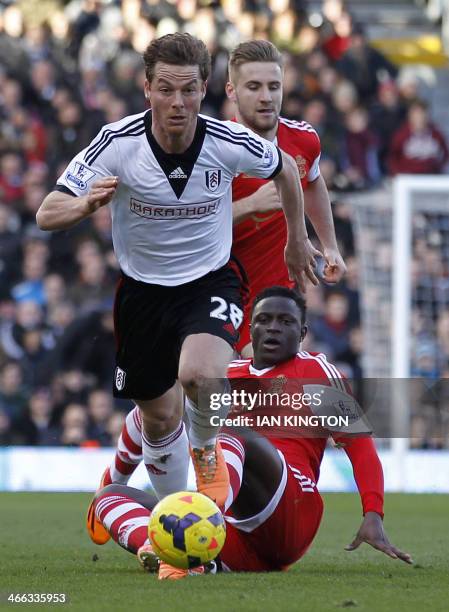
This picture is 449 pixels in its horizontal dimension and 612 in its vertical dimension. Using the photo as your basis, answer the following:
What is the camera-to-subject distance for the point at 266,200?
7.47 m

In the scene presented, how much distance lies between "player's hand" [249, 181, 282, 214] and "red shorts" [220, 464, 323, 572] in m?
1.66

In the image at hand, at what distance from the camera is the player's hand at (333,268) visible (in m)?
7.21

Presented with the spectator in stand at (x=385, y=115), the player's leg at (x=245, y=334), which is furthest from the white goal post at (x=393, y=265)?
the player's leg at (x=245, y=334)

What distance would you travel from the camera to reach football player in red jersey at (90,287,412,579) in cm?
607

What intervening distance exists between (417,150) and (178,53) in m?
11.4

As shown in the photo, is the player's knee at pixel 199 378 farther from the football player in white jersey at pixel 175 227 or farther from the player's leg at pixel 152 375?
the player's leg at pixel 152 375

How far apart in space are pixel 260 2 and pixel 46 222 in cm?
1377

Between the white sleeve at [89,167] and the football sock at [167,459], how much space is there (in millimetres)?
1568

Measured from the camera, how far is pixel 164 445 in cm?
713

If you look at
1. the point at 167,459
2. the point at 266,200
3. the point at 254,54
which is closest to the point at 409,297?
the point at 254,54

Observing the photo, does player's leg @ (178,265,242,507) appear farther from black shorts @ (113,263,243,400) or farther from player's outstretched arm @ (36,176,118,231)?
player's outstretched arm @ (36,176,118,231)

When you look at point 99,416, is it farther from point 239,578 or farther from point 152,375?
point 239,578

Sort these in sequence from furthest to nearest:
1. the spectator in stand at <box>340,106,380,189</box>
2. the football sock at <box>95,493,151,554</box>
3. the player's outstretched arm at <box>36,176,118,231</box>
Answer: the spectator in stand at <box>340,106,380,189</box> → the football sock at <box>95,493,151,554</box> → the player's outstretched arm at <box>36,176,118,231</box>

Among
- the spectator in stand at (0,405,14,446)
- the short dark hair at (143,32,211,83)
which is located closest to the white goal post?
the spectator in stand at (0,405,14,446)
